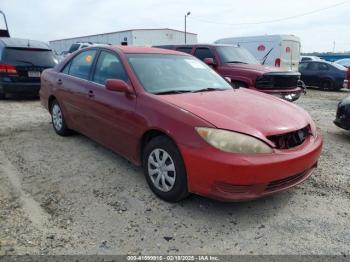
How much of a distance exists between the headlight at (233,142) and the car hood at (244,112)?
6 cm

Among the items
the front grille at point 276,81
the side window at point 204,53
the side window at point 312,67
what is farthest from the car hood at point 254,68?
the side window at point 312,67

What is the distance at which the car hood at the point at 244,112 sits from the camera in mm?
3047

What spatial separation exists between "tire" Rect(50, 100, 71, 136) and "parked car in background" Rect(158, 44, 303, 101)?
3858mm

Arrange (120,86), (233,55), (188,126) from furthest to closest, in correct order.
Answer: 1. (233,55)
2. (120,86)
3. (188,126)

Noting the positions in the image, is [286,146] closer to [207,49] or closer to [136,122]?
Result: [136,122]

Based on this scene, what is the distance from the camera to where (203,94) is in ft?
12.7

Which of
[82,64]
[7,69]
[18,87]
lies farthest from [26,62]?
[82,64]

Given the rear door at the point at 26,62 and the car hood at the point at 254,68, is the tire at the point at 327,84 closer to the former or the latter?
the car hood at the point at 254,68

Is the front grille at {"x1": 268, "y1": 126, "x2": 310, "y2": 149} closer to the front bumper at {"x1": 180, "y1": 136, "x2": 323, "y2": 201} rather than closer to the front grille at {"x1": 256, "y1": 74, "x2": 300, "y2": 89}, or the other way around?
the front bumper at {"x1": 180, "y1": 136, "x2": 323, "y2": 201}

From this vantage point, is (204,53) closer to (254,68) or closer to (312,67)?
(254,68)

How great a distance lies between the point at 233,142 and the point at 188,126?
430 mm

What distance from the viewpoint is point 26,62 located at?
Answer: 28.1ft

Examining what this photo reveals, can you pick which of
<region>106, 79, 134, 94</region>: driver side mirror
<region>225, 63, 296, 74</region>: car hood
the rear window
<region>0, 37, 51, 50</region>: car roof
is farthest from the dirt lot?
<region>0, 37, 51, 50</region>: car roof

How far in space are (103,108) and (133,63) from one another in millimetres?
662
